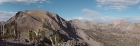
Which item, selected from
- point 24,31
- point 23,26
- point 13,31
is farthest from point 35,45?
point 23,26

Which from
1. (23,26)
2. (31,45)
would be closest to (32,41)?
(31,45)

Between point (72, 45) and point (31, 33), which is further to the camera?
point (31, 33)

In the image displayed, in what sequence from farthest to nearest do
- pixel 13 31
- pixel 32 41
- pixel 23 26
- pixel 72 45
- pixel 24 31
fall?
pixel 23 26
pixel 24 31
pixel 13 31
pixel 32 41
pixel 72 45

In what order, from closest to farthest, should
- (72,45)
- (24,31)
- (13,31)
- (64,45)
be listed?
1. (64,45)
2. (72,45)
3. (13,31)
4. (24,31)

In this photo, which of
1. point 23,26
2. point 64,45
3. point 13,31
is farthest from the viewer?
point 23,26

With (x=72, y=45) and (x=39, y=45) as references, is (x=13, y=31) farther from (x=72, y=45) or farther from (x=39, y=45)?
(x=72, y=45)

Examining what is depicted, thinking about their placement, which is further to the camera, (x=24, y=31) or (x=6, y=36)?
(x=24, y=31)

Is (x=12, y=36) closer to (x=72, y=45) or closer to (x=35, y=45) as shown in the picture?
(x=35, y=45)

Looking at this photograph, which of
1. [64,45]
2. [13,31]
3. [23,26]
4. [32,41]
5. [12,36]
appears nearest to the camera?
[64,45]

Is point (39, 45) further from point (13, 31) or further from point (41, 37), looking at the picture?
point (13, 31)
